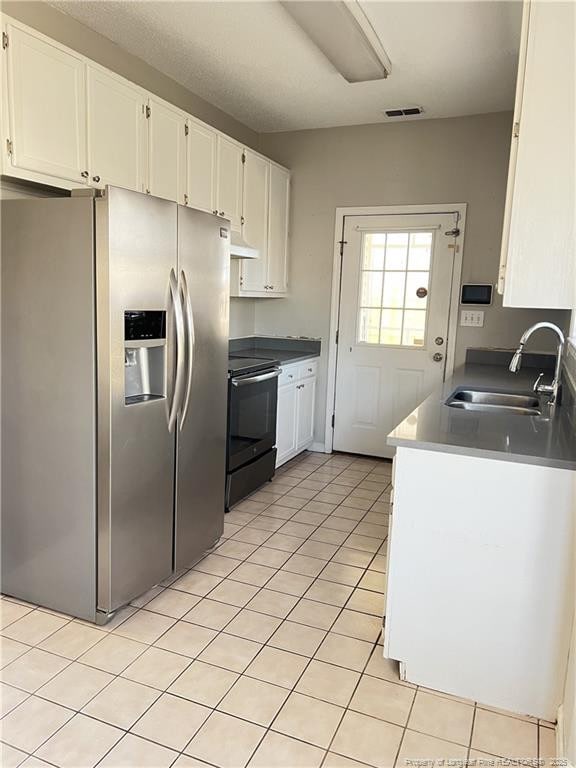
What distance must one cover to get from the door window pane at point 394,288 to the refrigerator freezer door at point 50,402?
2818mm

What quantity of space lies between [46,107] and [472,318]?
3.07m

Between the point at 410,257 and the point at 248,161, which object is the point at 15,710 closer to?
the point at 248,161

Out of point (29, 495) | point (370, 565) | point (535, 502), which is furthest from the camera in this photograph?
point (370, 565)

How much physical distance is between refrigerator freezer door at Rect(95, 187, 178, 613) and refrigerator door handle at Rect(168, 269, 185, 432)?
21 mm

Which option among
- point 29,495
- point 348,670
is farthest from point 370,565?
point 29,495

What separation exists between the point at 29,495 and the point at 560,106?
2.42 meters

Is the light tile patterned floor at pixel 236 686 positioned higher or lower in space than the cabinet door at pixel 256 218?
lower

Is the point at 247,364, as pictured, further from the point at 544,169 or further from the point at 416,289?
the point at 544,169

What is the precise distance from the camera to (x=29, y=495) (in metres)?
2.28

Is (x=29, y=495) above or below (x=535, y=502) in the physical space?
below

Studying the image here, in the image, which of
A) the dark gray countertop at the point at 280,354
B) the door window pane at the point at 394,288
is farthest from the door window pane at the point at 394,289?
the dark gray countertop at the point at 280,354

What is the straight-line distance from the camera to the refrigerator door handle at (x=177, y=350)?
2344 millimetres

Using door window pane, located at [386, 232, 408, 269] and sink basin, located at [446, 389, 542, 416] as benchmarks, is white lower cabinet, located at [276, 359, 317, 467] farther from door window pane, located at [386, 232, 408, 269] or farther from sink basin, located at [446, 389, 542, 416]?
sink basin, located at [446, 389, 542, 416]

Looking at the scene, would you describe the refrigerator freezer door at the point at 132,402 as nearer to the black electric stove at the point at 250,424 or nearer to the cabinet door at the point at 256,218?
the black electric stove at the point at 250,424
